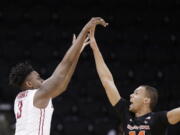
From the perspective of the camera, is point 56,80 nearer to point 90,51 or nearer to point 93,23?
point 93,23

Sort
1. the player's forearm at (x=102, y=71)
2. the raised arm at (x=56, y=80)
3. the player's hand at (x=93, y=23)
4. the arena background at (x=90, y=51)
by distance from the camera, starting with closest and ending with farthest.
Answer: the raised arm at (x=56, y=80), the player's hand at (x=93, y=23), the player's forearm at (x=102, y=71), the arena background at (x=90, y=51)

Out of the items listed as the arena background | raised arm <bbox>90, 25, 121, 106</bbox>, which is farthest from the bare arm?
the arena background

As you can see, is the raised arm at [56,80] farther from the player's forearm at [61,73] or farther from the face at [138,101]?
the face at [138,101]

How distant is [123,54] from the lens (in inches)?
420

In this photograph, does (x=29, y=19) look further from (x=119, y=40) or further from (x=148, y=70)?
(x=148, y=70)

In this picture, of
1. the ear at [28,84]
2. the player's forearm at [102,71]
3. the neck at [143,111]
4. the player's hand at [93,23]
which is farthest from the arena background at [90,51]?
the player's hand at [93,23]

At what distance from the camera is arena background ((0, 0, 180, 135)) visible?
10.1 m

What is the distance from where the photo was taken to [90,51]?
1074 centimetres

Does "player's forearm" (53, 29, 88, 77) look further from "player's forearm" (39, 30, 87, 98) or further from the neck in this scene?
the neck

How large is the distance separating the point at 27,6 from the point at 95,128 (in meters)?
2.92

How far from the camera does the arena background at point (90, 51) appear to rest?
10.1 m

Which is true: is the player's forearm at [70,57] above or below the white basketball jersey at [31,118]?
above

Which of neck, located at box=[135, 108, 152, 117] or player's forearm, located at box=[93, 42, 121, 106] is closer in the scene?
neck, located at box=[135, 108, 152, 117]

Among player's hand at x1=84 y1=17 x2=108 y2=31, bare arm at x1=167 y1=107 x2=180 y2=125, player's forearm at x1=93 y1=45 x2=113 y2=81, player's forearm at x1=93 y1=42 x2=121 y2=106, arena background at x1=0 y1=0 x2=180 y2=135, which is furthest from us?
arena background at x1=0 y1=0 x2=180 y2=135
